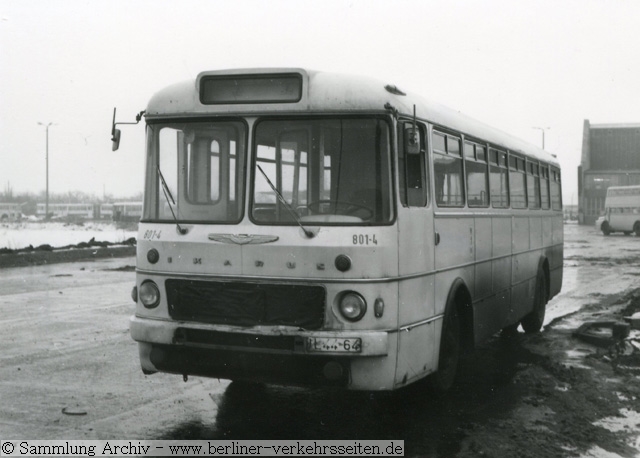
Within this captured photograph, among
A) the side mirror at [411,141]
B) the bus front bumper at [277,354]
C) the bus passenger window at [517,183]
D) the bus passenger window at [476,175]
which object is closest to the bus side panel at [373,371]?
the bus front bumper at [277,354]

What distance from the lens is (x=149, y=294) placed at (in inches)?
285

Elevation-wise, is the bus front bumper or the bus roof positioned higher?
the bus roof

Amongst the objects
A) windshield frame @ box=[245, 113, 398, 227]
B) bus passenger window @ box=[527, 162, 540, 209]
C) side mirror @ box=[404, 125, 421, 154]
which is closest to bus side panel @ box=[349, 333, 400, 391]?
windshield frame @ box=[245, 113, 398, 227]

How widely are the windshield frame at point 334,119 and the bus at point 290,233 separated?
10 millimetres

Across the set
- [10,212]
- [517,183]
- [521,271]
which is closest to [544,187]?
[517,183]

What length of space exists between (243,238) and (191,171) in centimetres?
92

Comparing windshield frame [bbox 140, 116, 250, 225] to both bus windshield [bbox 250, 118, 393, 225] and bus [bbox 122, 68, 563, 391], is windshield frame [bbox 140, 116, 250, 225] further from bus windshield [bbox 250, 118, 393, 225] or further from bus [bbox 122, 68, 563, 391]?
bus windshield [bbox 250, 118, 393, 225]

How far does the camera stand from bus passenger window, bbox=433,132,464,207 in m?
7.91

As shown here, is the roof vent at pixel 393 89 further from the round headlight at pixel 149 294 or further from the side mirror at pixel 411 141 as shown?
the round headlight at pixel 149 294

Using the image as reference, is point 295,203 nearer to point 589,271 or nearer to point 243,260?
point 243,260

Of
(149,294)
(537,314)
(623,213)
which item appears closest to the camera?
(149,294)

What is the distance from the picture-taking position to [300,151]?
6969mm

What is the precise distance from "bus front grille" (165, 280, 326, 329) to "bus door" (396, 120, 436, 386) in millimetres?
723

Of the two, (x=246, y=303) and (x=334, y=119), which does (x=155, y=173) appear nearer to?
(x=246, y=303)
